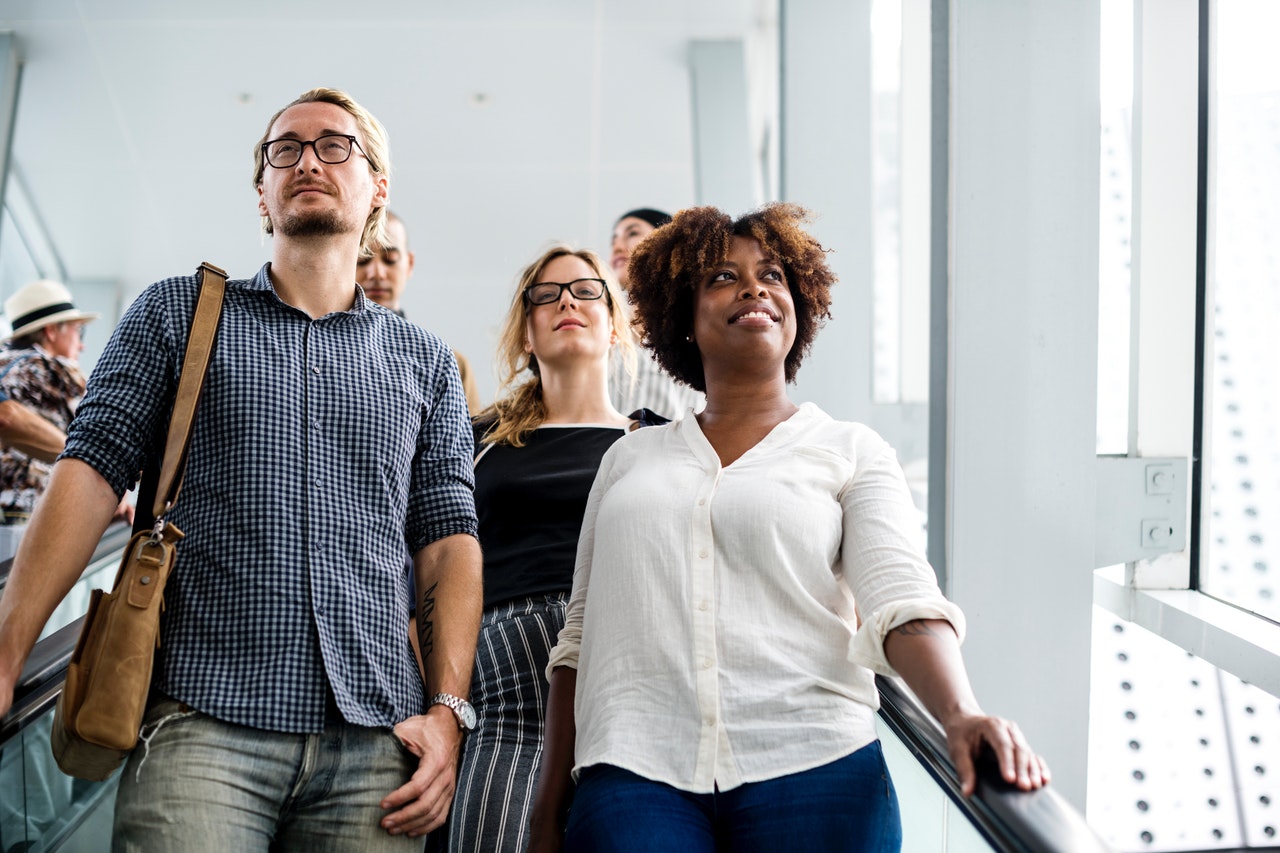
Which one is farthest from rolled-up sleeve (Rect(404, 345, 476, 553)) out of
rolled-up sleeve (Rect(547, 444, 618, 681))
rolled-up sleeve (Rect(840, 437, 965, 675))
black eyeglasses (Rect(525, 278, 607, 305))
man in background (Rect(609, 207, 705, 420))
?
man in background (Rect(609, 207, 705, 420))

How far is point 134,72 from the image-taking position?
8.37 meters

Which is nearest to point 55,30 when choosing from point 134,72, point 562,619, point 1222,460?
point 134,72

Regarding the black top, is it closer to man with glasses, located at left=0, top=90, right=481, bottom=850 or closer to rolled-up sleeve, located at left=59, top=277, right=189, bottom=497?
man with glasses, located at left=0, top=90, right=481, bottom=850

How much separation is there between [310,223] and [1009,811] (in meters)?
1.60

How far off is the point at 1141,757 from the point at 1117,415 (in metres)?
1.28

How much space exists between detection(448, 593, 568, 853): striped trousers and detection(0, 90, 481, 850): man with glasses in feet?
1.11

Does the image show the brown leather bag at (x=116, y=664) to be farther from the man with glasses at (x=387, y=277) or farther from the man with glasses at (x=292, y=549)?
the man with glasses at (x=387, y=277)

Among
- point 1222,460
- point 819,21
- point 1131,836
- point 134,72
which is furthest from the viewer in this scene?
point 134,72

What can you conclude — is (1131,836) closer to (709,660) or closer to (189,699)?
(709,660)

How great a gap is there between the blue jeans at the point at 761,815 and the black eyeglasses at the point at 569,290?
1.69 meters

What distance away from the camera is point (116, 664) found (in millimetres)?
1623

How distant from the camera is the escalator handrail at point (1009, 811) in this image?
1202 mm

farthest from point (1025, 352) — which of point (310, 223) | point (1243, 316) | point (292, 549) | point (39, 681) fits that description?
point (39, 681)

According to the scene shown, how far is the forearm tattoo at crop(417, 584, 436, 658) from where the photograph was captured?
2018mm
